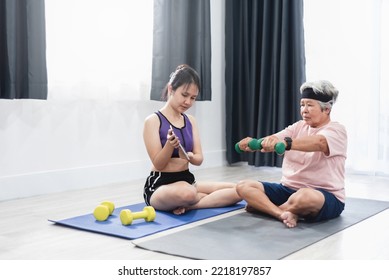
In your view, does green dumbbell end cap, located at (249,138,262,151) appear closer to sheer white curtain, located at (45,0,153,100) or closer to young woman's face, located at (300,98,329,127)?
young woman's face, located at (300,98,329,127)

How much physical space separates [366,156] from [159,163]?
2.16m

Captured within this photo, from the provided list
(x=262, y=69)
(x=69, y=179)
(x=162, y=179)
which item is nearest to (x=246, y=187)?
(x=162, y=179)

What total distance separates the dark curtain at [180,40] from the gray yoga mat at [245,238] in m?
1.68

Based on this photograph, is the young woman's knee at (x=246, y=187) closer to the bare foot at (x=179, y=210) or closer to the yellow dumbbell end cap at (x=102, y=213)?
the bare foot at (x=179, y=210)

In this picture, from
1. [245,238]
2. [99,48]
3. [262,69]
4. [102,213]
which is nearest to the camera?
[245,238]

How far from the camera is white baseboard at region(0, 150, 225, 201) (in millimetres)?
3168

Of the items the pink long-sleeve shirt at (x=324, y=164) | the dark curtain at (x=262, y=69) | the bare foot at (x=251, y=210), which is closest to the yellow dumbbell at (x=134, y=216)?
the bare foot at (x=251, y=210)

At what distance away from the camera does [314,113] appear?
2.56 m

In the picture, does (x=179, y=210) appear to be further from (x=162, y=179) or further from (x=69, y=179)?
(x=69, y=179)

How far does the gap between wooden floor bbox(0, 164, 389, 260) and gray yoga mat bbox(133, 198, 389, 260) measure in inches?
1.8

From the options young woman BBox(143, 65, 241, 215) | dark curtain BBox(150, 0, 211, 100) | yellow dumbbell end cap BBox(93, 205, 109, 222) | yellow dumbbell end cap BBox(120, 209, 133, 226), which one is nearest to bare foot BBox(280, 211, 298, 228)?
young woman BBox(143, 65, 241, 215)

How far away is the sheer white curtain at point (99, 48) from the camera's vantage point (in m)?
3.35

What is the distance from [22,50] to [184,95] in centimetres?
110

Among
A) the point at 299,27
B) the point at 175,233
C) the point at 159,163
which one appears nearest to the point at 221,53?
the point at 299,27
